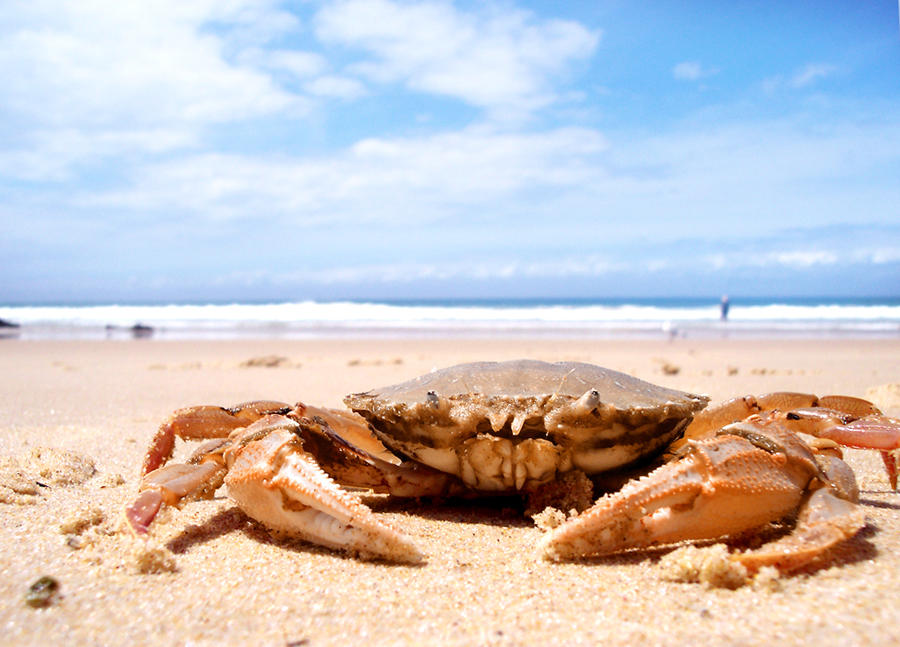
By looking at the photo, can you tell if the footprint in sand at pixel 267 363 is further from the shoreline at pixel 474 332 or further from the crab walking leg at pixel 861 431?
the crab walking leg at pixel 861 431

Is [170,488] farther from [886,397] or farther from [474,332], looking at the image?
[474,332]

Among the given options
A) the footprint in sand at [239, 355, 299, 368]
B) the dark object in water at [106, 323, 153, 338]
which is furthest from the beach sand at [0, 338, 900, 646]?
the dark object in water at [106, 323, 153, 338]

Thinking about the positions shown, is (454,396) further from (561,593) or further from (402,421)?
(561,593)

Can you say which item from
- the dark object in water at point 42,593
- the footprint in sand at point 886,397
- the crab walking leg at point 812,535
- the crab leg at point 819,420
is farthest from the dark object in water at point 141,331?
the crab walking leg at point 812,535

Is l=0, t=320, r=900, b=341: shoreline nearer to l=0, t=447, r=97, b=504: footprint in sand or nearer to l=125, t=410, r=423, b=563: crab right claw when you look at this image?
l=0, t=447, r=97, b=504: footprint in sand

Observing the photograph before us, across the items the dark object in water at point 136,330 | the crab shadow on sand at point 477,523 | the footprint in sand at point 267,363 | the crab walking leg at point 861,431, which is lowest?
the dark object in water at point 136,330

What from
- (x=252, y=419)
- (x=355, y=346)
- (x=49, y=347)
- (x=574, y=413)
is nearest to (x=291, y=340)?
(x=355, y=346)
